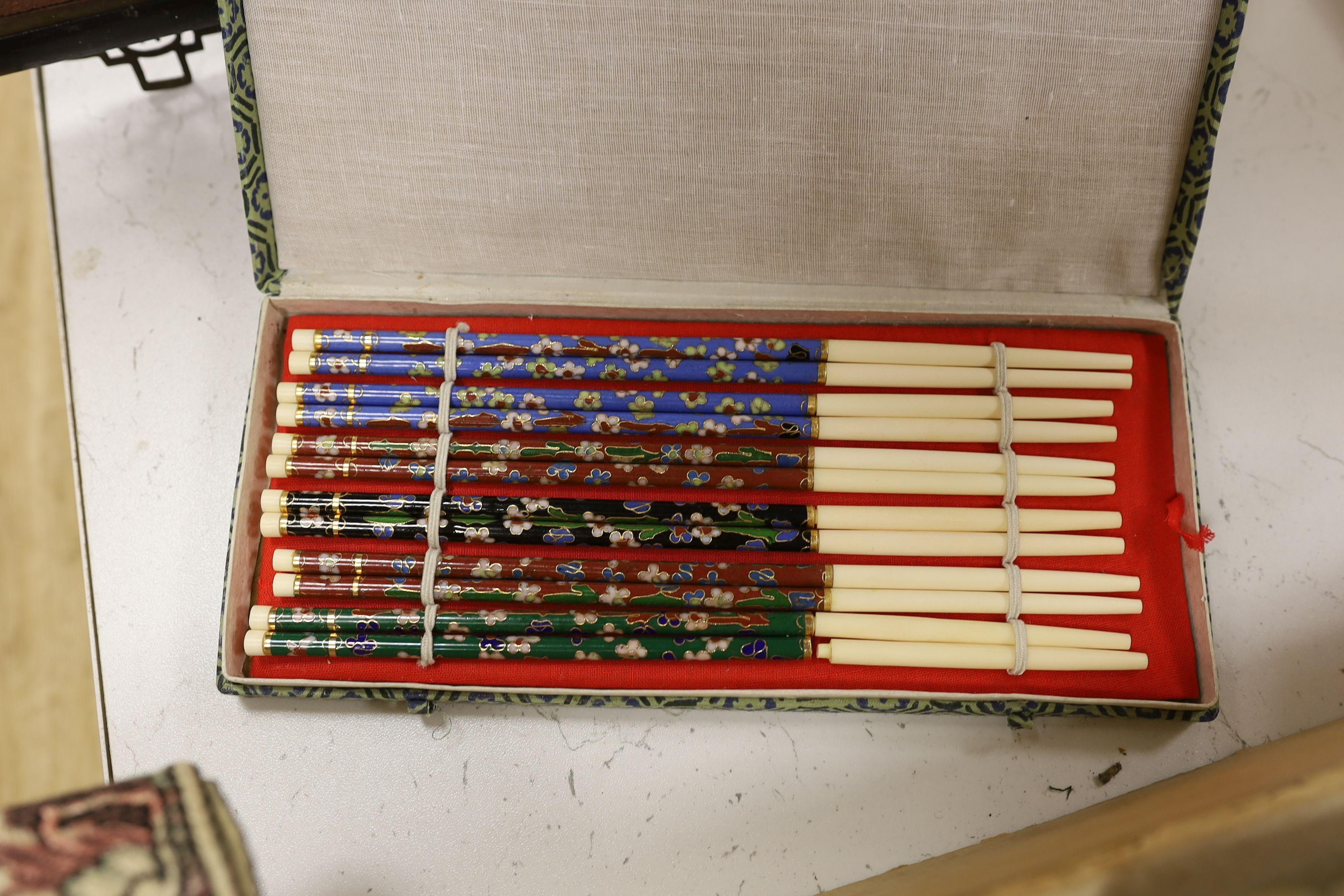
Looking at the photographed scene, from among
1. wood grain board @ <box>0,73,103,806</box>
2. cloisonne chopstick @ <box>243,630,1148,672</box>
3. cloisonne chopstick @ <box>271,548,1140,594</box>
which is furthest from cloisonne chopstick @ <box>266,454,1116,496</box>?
wood grain board @ <box>0,73,103,806</box>

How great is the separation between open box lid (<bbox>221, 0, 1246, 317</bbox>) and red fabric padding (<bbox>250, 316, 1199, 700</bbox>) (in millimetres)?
62

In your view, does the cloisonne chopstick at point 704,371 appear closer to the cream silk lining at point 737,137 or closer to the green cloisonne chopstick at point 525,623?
the cream silk lining at point 737,137

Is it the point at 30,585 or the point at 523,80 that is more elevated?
the point at 523,80

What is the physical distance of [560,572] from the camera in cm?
149

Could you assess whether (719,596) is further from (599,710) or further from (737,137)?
(737,137)

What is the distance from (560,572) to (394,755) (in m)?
0.40

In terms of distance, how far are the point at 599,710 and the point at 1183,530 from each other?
3.36 feet

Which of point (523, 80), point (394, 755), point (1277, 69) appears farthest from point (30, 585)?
point (1277, 69)

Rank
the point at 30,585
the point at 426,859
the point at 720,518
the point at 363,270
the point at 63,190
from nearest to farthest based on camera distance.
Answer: the point at 426,859, the point at 720,518, the point at 363,270, the point at 63,190, the point at 30,585

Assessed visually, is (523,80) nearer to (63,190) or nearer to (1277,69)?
(63,190)

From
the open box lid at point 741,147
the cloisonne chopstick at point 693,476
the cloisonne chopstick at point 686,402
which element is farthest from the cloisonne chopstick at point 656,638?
the open box lid at point 741,147

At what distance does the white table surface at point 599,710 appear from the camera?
1434mm

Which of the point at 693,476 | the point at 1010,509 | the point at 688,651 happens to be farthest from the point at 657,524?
the point at 1010,509

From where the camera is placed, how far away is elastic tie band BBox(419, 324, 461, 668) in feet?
4.79
